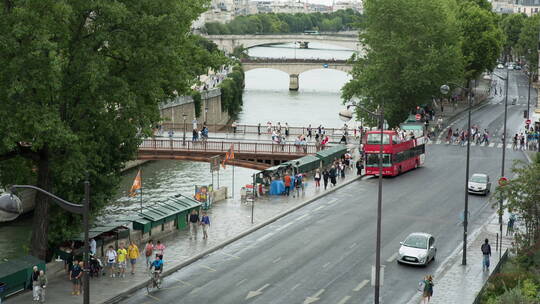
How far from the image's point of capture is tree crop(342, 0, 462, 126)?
7831 cm

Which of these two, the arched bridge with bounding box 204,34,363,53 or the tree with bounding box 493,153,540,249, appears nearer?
the tree with bounding box 493,153,540,249

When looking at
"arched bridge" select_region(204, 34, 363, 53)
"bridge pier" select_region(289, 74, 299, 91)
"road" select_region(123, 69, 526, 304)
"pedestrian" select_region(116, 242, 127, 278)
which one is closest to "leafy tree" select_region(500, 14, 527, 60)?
"arched bridge" select_region(204, 34, 363, 53)

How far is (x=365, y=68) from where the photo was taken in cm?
8131

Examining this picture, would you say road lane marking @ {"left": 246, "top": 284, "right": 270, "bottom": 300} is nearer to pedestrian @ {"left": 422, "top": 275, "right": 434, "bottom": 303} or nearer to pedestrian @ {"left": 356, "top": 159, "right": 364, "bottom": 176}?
pedestrian @ {"left": 422, "top": 275, "right": 434, "bottom": 303}

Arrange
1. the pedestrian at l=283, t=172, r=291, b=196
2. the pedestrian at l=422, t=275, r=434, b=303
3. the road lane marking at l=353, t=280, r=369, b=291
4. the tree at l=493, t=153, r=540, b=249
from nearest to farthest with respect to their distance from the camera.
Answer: the pedestrian at l=422, t=275, r=434, b=303, the road lane marking at l=353, t=280, r=369, b=291, the tree at l=493, t=153, r=540, b=249, the pedestrian at l=283, t=172, r=291, b=196

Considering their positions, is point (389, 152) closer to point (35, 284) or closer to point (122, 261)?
point (122, 261)

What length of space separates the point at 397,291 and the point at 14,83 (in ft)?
Result: 53.5

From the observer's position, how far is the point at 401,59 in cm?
7875

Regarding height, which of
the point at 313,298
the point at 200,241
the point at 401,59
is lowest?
the point at 313,298

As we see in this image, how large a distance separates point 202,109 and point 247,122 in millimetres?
7320

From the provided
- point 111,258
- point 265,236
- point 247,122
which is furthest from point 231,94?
point 111,258

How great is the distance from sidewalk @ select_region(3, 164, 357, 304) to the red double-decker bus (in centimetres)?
168

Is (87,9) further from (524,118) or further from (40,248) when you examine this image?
(524,118)

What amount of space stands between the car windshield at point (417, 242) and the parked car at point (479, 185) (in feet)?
50.9
